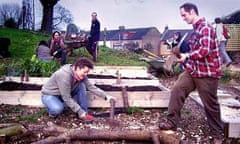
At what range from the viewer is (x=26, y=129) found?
3.52 metres

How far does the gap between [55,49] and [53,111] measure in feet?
16.5

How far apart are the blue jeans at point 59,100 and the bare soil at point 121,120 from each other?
14 cm

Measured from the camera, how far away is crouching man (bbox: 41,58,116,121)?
3.94 metres

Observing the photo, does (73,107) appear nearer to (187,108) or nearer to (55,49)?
(187,108)

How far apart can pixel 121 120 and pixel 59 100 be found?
35.1 inches

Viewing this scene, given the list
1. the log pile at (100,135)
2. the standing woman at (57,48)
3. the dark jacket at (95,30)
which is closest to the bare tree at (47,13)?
the dark jacket at (95,30)

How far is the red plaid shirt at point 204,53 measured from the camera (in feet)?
10.8

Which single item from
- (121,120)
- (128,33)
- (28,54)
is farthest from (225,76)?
(128,33)

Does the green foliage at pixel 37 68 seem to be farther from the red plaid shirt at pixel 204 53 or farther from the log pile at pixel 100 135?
the red plaid shirt at pixel 204 53

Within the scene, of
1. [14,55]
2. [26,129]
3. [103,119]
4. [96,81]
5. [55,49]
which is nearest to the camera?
[26,129]

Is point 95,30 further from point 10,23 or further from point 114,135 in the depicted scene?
point 10,23

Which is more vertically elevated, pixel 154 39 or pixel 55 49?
pixel 154 39

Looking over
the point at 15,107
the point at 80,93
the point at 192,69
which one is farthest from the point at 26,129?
the point at 192,69

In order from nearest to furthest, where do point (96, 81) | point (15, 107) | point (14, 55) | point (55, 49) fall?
point (15, 107)
point (96, 81)
point (55, 49)
point (14, 55)
